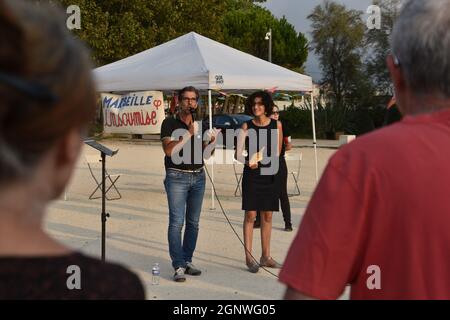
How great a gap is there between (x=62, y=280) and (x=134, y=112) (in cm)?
787

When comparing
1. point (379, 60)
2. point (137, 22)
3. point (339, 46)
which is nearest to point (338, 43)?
point (339, 46)

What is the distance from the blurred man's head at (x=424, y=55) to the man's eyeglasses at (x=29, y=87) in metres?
0.98

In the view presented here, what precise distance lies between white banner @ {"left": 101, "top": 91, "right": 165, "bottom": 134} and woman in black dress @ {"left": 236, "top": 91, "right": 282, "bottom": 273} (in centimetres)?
220

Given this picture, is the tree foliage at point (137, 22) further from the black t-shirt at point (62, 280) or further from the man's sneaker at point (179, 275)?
the black t-shirt at point (62, 280)

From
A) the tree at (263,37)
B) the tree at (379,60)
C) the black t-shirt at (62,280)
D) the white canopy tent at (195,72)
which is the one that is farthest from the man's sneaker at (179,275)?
the tree at (263,37)

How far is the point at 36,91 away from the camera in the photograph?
3.23 feet

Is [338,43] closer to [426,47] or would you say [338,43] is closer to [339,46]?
[339,46]

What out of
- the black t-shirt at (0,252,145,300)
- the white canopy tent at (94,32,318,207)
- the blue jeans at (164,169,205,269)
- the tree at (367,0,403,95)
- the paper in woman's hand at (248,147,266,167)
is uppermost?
the tree at (367,0,403,95)

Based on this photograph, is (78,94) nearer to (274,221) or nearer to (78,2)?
(274,221)

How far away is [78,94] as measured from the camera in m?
Answer: 1.04

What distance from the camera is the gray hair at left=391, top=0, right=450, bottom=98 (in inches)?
63.2

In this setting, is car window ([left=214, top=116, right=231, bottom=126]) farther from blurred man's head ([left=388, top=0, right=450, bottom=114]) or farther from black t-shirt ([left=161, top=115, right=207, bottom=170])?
blurred man's head ([left=388, top=0, right=450, bottom=114])

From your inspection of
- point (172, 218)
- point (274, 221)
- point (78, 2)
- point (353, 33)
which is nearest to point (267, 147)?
point (172, 218)

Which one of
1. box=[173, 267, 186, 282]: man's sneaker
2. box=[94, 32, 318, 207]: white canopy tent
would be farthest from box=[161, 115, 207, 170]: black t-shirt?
box=[94, 32, 318, 207]: white canopy tent
